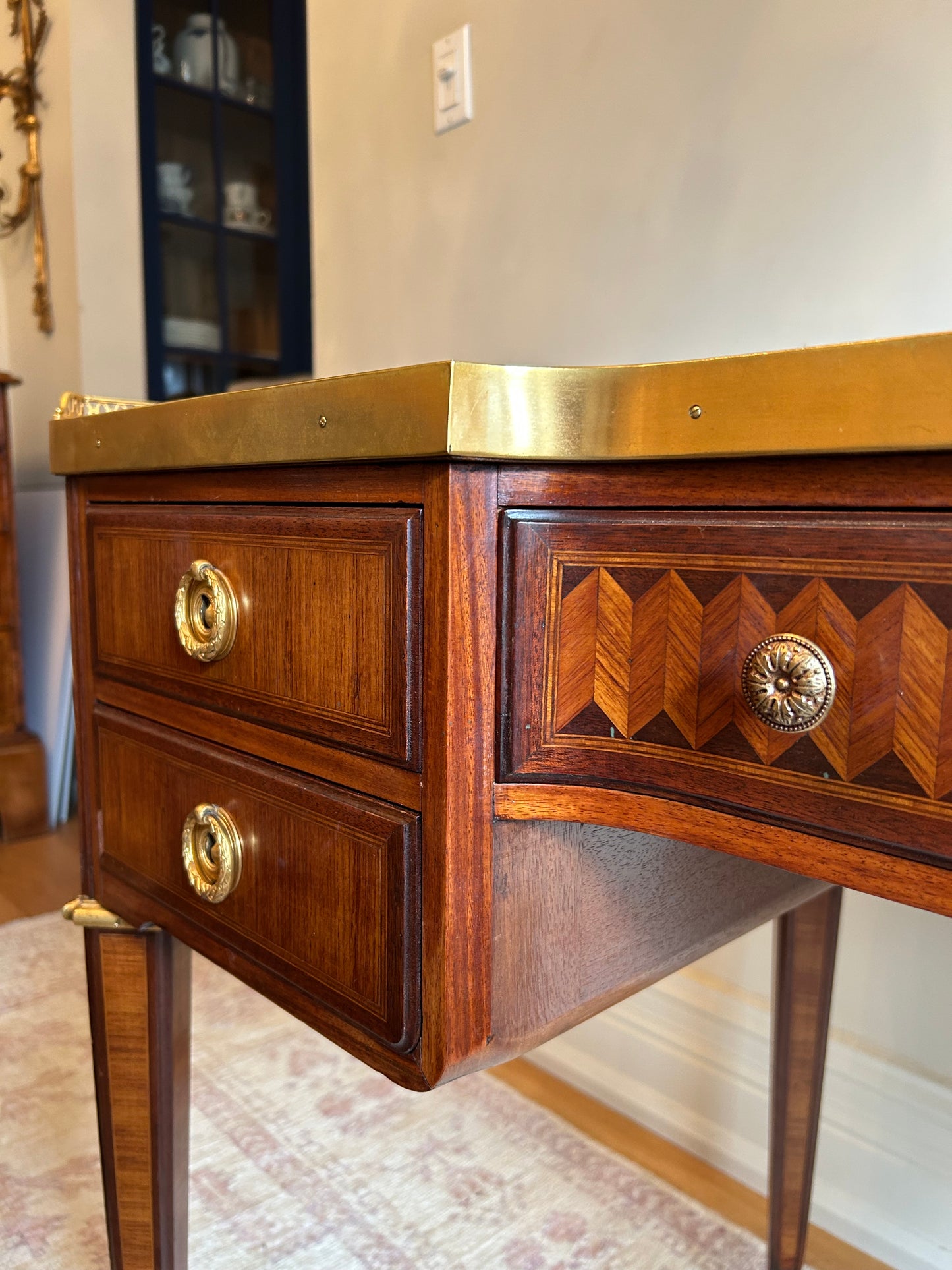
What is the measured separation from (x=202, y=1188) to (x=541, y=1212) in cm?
37

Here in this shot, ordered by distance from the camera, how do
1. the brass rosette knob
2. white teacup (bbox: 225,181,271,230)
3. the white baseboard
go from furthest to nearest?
1. white teacup (bbox: 225,181,271,230)
2. the white baseboard
3. the brass rosette knob

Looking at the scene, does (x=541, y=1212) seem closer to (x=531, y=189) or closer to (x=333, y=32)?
(x=531, y=189)

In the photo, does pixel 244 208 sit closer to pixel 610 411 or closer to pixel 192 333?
pixel 192 333

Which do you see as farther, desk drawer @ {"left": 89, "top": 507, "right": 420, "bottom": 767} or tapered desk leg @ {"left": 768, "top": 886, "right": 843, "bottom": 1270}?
tapered desk leg @ {"left": 768, "top": 886, "right": 843, "bottom": 1270}

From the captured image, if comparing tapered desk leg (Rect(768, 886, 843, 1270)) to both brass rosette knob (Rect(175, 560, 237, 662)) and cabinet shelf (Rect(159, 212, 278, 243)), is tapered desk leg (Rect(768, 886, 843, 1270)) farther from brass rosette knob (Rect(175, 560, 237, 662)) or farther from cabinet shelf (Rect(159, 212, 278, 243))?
cabinet shelf (Rect(159, 212, 278, 243))

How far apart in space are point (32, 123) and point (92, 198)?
30 cm

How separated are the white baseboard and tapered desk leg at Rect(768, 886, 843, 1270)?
127 mm

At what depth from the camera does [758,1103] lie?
1.05 metres

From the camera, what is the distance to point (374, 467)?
0.44 meters

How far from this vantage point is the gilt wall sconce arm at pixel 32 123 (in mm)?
2246

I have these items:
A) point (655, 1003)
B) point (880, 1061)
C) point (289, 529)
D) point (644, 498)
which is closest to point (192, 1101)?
point (655, 1003)

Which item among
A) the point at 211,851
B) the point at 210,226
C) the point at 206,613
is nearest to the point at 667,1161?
the point at 211,851

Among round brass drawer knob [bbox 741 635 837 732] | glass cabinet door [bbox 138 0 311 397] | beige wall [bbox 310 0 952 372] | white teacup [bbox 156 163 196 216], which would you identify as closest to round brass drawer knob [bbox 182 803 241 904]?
round brass drawer knob [bbox 741 635 837 732]

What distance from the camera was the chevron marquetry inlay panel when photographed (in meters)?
0.34
